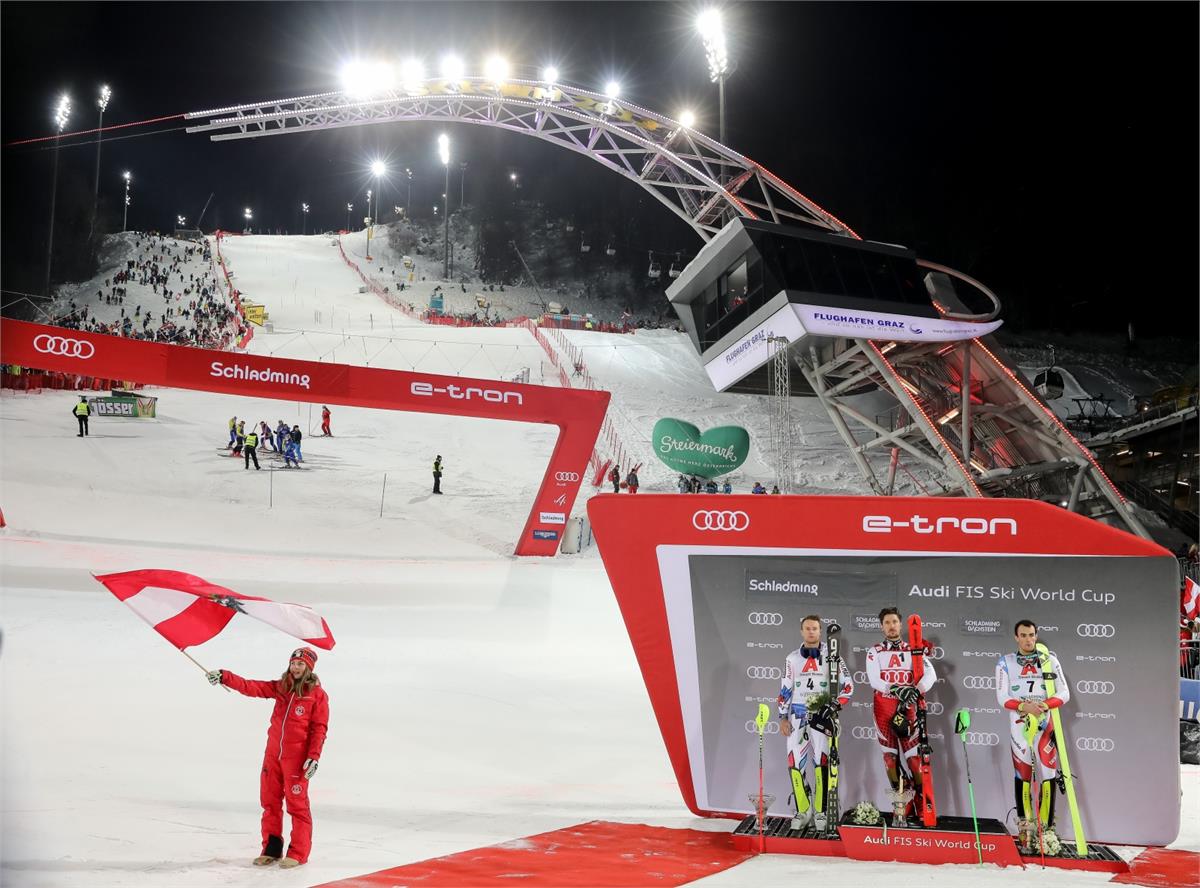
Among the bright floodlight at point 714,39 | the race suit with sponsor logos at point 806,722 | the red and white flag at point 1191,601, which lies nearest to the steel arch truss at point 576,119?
the bright floodlight at point 714,39

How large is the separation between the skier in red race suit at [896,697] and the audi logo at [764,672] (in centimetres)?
73

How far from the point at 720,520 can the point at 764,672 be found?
3.98 feet

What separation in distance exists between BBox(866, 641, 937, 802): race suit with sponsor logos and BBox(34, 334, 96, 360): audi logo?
16079 millimetres

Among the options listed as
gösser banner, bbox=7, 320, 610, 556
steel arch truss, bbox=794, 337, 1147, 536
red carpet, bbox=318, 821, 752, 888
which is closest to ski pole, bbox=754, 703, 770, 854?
red carpet, bbox=318, 821, 752, 888

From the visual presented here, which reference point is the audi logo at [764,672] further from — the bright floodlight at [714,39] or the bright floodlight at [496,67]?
the bright floodlight at [714,39]

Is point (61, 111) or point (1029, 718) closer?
point (1029, 718)

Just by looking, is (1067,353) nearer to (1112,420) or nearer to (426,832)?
(1112,420)

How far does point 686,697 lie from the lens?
275 inches

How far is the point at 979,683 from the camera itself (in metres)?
6.56

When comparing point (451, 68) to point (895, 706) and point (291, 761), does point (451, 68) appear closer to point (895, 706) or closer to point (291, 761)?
point (291, 761)

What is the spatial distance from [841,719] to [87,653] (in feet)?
30.3

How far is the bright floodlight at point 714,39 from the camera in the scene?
1104 inches

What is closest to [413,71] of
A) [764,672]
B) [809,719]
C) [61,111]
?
[61,111]

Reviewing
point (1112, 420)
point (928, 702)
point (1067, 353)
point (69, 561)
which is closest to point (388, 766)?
point (928, 702)
